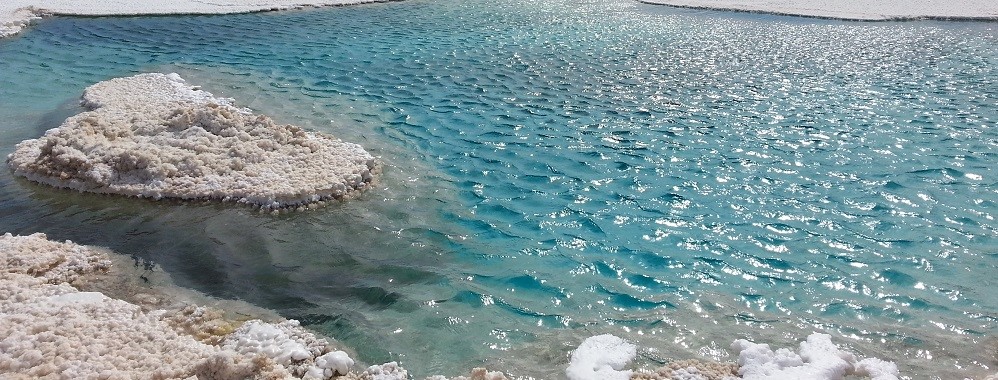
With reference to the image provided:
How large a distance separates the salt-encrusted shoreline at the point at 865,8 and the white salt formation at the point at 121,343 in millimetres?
25475

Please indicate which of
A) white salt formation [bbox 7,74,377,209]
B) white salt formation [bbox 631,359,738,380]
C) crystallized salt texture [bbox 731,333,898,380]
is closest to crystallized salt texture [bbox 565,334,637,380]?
white salt formation [bbox 631,359,738,380]

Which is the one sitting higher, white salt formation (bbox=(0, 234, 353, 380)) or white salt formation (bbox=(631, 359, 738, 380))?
white salt formation (bbox=(631, 359, 738, 380))

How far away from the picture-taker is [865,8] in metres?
26.9

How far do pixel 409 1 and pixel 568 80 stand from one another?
15.9 metres

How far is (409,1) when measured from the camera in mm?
29984

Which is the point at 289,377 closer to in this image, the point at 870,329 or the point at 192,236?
the point at 192,236

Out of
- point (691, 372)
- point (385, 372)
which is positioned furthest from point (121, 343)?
point (691, 372)

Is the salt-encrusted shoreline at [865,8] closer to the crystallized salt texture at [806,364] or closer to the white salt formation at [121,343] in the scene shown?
the crystallized salt texture at [806,364]

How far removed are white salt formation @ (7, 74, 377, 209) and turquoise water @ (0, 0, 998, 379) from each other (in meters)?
0.34

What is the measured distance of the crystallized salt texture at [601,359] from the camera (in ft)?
19.6

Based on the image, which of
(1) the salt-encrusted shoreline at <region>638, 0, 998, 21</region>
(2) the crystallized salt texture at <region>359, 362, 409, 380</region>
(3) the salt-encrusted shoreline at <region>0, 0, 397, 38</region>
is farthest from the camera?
(1) the salt-encrusted shoreline at <region>638, 0, 998, 21</region>

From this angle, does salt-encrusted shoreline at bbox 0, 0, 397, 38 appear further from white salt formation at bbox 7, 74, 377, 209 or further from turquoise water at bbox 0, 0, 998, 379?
white salt formation at bbox 7, 74, 377, 209

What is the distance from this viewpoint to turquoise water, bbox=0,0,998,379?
6.87 m

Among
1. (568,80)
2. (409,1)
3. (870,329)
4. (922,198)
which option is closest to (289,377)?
(870,329)
